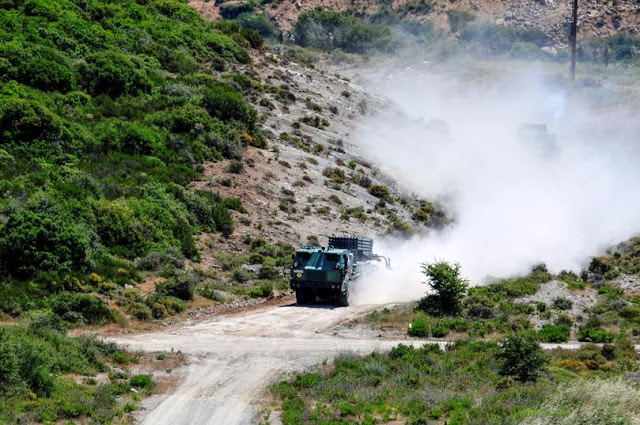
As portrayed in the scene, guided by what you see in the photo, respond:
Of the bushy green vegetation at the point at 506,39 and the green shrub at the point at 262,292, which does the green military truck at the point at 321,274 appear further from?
the bushy green vegetation at the point at 506,39

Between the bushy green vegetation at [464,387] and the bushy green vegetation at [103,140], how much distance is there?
12.3m

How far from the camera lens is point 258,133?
2574 inches

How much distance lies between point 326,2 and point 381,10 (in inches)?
373

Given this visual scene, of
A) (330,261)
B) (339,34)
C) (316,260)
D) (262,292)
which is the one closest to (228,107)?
(262,292)

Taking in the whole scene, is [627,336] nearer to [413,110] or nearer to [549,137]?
[549,137]

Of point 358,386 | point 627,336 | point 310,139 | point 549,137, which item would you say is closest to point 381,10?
point 549,137

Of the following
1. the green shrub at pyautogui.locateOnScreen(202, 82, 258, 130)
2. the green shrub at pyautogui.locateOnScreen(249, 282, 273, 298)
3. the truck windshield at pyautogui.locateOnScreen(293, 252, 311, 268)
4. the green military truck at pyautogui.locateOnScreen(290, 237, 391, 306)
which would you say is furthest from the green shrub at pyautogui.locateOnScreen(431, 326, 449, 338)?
the green shrub at pyautogui.locateOnScreen(202, 82, 258, 130)

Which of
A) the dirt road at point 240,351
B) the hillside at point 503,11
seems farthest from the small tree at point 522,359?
the hillside at point 503,11

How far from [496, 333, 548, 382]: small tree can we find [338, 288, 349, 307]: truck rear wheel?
1352 cm

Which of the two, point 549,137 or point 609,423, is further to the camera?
point 549,137

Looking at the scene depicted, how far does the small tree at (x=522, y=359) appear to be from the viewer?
25.9m

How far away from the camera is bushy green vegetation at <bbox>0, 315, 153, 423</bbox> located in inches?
845

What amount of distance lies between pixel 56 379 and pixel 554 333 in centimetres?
1881

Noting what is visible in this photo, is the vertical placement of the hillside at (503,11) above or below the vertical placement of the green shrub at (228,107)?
above
